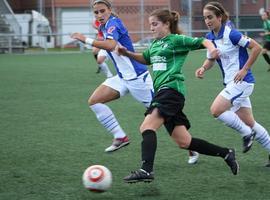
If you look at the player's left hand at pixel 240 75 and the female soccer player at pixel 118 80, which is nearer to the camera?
the player's left hand at pixel 240 75

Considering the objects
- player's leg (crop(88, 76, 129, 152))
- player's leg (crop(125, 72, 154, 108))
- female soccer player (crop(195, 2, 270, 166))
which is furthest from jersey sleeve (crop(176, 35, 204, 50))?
player's leg (crop(88, 76, 129, 152))

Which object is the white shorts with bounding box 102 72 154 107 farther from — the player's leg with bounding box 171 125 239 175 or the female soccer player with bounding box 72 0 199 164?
the player's leg with bounding box 171 125 239 175

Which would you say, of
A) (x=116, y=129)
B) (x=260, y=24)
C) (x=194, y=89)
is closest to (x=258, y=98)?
(x=194, y=89)

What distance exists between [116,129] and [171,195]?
224 centimetres

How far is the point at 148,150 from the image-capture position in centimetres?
514

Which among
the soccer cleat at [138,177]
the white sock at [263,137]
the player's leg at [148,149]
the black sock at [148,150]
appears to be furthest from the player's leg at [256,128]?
the soccer cleat at [138,177]

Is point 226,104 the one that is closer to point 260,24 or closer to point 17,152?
point 17,152

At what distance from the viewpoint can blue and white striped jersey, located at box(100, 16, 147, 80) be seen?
665cm

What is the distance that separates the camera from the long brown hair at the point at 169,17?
5.52 meters

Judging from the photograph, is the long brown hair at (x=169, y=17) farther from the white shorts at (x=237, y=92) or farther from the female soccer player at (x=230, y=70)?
the white shorts at (x=237, y=92)

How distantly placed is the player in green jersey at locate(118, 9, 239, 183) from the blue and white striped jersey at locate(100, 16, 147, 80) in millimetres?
1115

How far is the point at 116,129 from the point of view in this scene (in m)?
7.11

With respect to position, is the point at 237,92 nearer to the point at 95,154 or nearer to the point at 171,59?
the point at 171,59

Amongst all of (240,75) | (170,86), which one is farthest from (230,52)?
(170,86)
